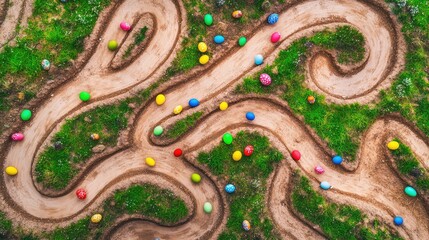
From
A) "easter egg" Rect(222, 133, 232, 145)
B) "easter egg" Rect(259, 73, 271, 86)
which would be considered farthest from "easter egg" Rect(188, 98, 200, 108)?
"easter egg" Rect(259, 73, 271, 86)

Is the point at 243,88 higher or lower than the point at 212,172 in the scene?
higher

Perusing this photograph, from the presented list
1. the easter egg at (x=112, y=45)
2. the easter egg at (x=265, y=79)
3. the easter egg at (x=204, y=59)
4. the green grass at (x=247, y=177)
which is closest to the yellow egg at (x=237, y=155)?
the green grass at (x=247, y=177)

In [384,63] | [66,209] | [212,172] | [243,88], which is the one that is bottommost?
[66,209]

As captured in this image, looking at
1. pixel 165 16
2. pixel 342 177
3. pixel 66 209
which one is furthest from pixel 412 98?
pixel 66 209

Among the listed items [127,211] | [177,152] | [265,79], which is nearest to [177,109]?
[177,152]

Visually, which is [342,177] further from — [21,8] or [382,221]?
[21,8]

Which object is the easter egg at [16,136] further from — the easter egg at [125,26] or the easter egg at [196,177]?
the easter egg at [196,177]

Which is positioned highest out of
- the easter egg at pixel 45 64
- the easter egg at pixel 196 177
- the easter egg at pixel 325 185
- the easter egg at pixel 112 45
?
the easter egg at pixel 112 45

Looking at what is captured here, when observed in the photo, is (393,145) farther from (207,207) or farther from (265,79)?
(207,207)
